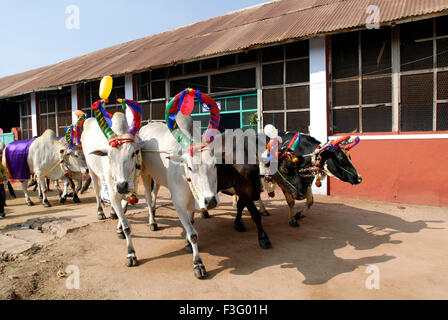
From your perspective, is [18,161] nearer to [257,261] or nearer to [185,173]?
[185,173]

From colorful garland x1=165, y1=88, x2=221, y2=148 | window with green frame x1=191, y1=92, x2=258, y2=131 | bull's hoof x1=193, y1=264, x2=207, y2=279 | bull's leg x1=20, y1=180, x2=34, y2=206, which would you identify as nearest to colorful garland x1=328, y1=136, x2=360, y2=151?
colorful garland x1=165, y1=88, x2=221, y2=148

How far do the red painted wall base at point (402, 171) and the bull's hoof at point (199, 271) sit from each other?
193 inches

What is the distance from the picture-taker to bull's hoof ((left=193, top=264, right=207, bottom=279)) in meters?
3.37

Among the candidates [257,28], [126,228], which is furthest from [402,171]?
[126,228]

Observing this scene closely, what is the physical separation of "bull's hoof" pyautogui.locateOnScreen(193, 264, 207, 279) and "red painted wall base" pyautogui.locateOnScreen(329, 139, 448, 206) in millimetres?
4892

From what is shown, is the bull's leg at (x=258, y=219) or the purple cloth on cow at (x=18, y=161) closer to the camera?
the bull's leg at (x=258, y=219)

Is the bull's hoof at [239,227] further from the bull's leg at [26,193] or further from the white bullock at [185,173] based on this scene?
the bull's leg at [26,193]

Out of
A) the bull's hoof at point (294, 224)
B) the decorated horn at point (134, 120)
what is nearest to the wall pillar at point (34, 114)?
the decorated horn at point (134, 120)

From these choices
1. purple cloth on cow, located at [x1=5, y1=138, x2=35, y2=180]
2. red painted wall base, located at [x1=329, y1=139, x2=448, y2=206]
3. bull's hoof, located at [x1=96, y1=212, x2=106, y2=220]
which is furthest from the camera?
purple cloth on cow, located at [x1=5, y1=138, x2=35, y2=180]

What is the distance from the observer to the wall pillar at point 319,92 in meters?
7.25

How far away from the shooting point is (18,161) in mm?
8242

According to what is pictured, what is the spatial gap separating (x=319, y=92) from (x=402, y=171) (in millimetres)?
2571

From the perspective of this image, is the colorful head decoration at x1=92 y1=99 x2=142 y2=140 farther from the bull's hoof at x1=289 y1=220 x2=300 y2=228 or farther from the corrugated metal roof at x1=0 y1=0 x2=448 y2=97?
the corrugated metal roof at x1=0 y1=0 x2=448 y2=97
